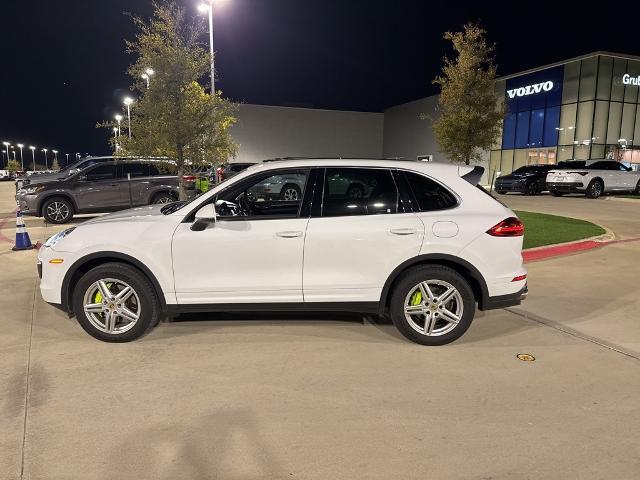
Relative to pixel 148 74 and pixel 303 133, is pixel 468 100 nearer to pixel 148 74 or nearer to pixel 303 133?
pixel 148 74

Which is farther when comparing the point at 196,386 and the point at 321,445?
the point at 196,386

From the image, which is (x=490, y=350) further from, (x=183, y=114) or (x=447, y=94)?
(x=447, y=94)

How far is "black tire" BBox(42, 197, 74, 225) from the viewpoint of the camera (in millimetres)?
13328

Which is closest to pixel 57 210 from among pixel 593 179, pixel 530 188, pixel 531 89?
pixel 530 188

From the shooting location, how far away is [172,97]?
32.8ft

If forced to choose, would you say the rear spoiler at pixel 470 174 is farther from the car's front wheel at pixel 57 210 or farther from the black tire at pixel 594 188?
the black tire at pixel 594 188

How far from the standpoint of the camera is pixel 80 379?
159 inches

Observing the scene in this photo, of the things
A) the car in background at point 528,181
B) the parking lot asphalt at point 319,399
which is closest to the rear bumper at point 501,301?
the parking lot asphalt at point 319,399

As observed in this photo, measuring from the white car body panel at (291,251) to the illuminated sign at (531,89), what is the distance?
35.7 m

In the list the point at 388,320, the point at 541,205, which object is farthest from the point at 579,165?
the point at 388,320

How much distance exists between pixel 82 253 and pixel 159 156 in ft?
23.9

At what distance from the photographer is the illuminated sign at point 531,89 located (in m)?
35.8

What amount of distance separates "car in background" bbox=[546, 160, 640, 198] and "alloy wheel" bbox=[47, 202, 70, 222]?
19.4 meters

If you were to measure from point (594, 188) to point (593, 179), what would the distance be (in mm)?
428
